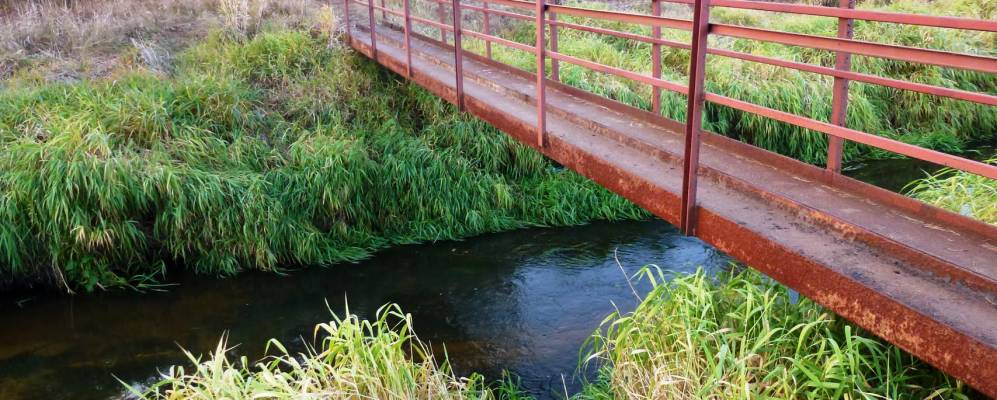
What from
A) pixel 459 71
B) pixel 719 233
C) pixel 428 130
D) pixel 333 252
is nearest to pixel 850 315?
pixel 719 233

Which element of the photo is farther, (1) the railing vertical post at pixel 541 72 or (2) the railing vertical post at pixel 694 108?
(1) the railing vertical post at pixel 541 72

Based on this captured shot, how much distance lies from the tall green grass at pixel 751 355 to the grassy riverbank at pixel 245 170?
440 centimetres

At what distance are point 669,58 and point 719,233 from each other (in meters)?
9.03

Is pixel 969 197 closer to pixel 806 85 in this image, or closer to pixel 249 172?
pixel 806 85

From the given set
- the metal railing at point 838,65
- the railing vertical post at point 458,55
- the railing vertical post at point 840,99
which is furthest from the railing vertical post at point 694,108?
the railing vertical post at point 458,55

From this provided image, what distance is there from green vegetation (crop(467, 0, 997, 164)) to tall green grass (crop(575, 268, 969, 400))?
5576 millimetres

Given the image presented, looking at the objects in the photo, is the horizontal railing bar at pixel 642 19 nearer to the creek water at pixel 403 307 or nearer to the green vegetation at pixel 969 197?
the green vegetation at pixel 969 197

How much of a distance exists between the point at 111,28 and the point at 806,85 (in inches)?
405

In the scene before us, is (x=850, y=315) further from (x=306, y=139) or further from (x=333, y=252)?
(x=306, y=139)

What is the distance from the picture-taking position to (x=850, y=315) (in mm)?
2963

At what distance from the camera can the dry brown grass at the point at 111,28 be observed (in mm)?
10688

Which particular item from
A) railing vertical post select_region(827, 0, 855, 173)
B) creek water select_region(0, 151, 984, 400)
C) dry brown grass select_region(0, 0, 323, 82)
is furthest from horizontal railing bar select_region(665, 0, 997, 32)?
dry brown grass select_region(0, 0, 323, 82)

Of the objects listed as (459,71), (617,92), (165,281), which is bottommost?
(165,281)

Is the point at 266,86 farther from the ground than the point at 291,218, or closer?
farther from the ground
